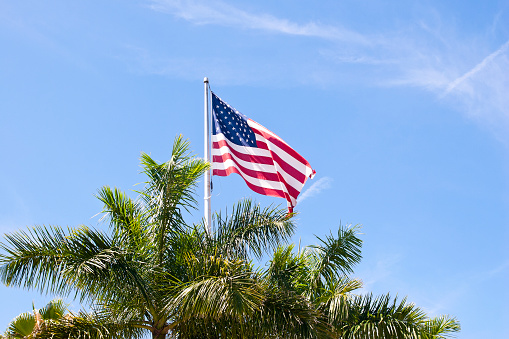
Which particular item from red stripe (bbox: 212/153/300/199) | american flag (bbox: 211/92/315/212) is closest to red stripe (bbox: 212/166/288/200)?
american flag (bbox: 211/92/315/212)

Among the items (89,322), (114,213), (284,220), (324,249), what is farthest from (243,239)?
(89,322)

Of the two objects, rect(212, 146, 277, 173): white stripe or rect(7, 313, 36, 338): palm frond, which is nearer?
rect(7, 313, 36, 338): palm frond

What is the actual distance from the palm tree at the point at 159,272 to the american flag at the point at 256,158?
2564mm

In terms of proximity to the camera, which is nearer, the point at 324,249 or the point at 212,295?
the point at 212,295

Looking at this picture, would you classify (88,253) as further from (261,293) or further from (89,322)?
(261,293)

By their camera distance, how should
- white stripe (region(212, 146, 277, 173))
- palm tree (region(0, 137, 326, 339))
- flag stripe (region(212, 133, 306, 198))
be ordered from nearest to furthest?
1. palm tree (region(0, 137, 326, 339))
2. flag stripe (region(212, 133, 306, 198))
3. white stripe (region(212, 146, 277, 173))

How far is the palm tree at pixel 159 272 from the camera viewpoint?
10609 millimetres

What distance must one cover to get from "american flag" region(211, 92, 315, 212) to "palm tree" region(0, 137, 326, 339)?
2564mm

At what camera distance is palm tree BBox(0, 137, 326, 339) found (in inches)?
418

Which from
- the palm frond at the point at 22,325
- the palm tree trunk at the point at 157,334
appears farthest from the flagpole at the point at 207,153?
the palm frond at the point at 22,325

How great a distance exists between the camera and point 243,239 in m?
12.9

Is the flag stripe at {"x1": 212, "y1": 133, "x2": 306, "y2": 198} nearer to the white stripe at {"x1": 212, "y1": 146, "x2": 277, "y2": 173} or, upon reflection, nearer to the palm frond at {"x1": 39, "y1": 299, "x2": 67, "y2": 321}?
the white stripe at {"x1": 212, "y1": 146, "x2": 277, "y2": 173}

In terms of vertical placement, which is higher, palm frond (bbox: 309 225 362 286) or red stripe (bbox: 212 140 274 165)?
red stripe (bbox: 212 140 274 165)

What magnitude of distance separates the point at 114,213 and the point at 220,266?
112 inches
